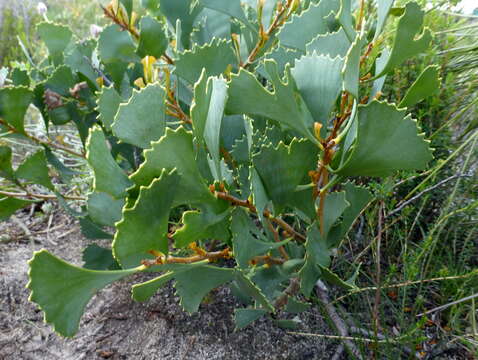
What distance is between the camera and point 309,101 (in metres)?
0.73

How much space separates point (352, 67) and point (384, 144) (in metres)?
0.15

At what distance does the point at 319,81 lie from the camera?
0.70m

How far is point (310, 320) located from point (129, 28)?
37.7 inches

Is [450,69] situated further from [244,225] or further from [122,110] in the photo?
[122,110]

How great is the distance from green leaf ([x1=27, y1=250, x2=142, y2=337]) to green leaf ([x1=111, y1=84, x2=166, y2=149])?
0.67 ft

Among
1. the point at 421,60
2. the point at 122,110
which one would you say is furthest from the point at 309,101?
the point at 421,60

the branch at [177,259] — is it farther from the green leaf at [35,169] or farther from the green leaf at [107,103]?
the green leaf at [35,169]

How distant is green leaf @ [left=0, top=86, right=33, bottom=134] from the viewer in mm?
972

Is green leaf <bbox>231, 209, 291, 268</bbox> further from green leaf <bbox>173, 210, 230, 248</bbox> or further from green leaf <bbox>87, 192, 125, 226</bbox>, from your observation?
green leaf <bbox>87, 192, 125, 226</bbox>

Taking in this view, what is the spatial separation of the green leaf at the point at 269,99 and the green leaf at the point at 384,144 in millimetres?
79

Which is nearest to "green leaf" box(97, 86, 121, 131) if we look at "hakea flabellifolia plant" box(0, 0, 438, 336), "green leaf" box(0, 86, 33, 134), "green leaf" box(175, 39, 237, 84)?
"hakea flabellifolia plant" box(0, 0, 438, 336)

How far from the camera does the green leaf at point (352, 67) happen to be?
58 cm

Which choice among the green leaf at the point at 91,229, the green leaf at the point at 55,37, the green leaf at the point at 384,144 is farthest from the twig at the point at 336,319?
the green leaf at the point at 55,37

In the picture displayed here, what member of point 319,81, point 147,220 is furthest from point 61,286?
point 319,81
